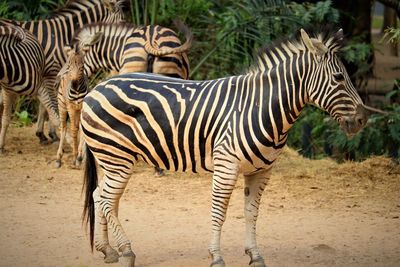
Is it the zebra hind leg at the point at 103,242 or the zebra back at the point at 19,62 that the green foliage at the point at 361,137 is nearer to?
the zebra back at the point at 19,62

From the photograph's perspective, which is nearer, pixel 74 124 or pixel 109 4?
pixel 74 124

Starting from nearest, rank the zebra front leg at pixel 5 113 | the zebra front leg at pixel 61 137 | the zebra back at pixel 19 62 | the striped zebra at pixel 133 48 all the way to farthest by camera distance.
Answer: the striped zebra at pixel 133 48, the zebra front leg at pixel 61 137, the zebra back at pixel 19 62, the zebra front leg at pixel 5 113

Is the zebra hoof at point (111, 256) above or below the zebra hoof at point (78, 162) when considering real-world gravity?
below

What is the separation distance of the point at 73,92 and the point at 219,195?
439 cm

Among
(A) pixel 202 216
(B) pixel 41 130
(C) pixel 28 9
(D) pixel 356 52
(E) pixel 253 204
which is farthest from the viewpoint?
(C) pixel 28 9

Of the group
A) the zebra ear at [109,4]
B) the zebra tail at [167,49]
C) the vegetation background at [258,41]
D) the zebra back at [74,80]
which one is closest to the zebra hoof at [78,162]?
the zebra back at [74,80]

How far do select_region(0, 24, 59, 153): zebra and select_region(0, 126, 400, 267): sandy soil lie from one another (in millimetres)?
716

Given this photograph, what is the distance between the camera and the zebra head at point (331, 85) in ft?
20.8

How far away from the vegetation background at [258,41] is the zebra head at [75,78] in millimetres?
2658

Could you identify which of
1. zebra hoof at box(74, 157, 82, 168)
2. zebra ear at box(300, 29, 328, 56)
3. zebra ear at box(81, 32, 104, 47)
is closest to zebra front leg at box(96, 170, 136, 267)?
zebra ear at box(300, 29, 328, 56)

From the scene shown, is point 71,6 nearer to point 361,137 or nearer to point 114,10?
point 114,10

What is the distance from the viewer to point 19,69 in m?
11.1

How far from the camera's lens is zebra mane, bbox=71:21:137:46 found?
1088 centimetres

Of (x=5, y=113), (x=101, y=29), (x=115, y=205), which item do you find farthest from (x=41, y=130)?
(x=115, y=205)
